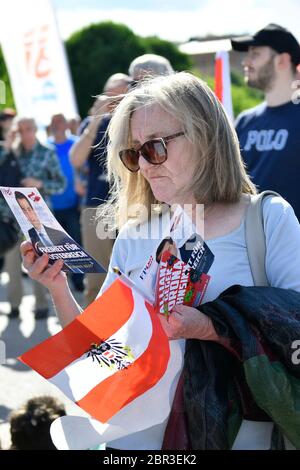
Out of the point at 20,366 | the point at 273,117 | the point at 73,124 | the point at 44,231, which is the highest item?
the point at 44,231

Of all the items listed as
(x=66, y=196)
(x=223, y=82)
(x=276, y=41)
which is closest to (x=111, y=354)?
(x=276, y=41)

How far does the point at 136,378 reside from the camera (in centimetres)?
203

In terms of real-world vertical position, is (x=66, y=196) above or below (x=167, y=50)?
above

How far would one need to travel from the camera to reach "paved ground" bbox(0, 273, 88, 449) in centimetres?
512

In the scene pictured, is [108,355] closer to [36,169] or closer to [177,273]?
[177,273]

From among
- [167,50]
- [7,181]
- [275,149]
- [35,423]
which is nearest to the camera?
[35,423]

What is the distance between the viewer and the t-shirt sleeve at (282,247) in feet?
6.88

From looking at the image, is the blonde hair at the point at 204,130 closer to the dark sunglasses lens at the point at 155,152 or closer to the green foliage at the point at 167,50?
the dark sunglasses lens at the point at 155,152

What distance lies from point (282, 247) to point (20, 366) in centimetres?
441

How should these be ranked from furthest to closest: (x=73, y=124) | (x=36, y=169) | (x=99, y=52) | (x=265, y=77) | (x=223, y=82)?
(x=99, y=52), (x=73, y=124), (x=36, y=169), (x=223, y=82), (x=265, y=77)

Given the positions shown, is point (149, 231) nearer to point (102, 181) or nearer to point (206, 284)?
point (206, 284)

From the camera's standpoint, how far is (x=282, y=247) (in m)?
2.11

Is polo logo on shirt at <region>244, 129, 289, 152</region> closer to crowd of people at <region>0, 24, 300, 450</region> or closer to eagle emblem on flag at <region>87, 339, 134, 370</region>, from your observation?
crowd of people at <region>0, 24, 300, 450</region>

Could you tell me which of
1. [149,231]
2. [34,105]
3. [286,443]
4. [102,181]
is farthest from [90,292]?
[34,105]
